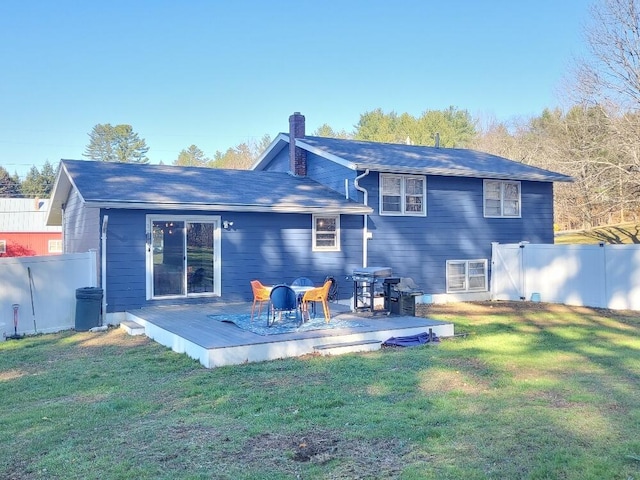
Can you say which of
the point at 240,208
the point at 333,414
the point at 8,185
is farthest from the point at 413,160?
the point at 8,185

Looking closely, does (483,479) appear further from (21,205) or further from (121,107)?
(121,107)

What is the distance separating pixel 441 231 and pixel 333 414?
417 inches

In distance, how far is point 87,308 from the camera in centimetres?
1059

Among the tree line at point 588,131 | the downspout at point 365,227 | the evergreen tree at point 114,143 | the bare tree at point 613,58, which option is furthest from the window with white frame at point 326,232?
the evergreen tree at point 114,143

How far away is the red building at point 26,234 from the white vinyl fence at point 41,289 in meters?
22.1

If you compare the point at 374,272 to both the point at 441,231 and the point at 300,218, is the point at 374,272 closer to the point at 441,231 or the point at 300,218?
the point at 300,218

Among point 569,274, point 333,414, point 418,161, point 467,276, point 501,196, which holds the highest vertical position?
point 418,161

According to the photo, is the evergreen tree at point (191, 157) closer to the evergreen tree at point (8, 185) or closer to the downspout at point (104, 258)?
the evergreen tree at point (8, 185)

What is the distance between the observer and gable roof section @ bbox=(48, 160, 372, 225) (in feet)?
37.0

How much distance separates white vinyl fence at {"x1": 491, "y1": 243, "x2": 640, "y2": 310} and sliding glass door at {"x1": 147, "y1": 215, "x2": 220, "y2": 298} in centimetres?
817

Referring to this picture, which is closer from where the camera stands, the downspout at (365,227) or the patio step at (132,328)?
the patio step at (132,328)

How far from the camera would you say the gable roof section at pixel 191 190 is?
11.3 m

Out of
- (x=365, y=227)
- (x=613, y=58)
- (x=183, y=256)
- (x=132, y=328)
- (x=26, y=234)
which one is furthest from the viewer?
(x=26, y=234)

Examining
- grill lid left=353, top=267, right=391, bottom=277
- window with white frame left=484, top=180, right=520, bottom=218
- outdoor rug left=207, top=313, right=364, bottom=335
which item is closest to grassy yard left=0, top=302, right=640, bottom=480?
outdoor rug left=207, top=313, right=364, bottom=335
